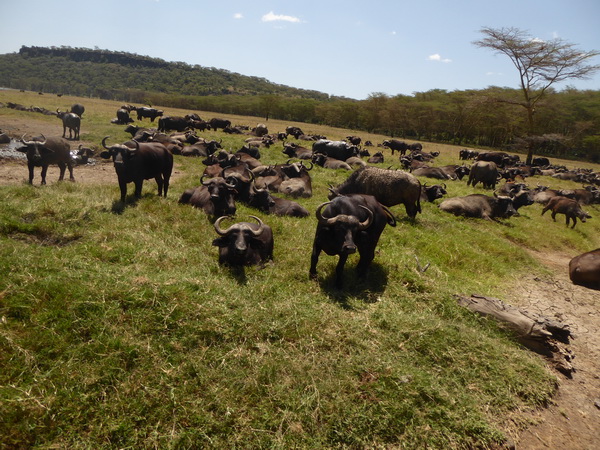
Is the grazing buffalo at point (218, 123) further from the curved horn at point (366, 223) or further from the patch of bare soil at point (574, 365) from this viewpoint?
the patch of bare soil at point (574, 365)

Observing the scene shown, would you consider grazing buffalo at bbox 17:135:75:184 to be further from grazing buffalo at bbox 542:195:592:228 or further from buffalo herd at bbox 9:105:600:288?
grazing buffalo at bbox 542:195:592:228

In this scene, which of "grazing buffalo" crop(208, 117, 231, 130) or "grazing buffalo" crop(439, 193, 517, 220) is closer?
"grazing buffalo" crop(439, 193, 517, 220)

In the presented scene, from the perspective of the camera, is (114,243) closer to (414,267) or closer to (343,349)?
(343,349)

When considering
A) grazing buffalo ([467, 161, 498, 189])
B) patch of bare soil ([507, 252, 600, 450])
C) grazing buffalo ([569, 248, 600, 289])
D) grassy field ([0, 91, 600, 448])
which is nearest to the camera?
grassy field ([0, 91, 600, 448])

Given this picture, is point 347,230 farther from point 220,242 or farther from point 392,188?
point 392,188

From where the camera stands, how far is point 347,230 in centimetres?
565

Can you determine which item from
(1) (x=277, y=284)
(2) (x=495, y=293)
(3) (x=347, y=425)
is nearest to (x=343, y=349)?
(3) (x=347, y=425)

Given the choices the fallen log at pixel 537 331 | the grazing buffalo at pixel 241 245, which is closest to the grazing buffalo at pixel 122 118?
the grazing buffalo at pixel 241 245

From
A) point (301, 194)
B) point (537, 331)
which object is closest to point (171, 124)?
point (301, 194)

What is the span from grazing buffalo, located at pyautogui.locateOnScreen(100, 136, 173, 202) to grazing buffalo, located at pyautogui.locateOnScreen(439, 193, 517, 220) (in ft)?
37.4

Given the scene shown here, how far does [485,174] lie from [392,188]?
39.6 feet

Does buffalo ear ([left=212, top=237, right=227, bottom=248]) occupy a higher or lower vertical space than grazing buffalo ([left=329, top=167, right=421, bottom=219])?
lower

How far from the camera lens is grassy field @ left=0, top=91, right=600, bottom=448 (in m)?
3.11

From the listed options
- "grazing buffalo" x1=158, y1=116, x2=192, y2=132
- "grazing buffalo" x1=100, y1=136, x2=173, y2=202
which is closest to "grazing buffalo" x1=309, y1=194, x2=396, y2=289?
"grazing buffalo" x1=100, y1=136, x2=173, y2=202
